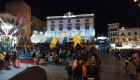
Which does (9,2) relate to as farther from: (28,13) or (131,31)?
(131,31)

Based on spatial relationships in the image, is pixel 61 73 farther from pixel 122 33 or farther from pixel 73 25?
pixel 122 33

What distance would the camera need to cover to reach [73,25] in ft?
147

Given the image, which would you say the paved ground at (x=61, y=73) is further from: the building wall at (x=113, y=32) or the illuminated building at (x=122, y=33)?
the building wall at (x=113, y=32)

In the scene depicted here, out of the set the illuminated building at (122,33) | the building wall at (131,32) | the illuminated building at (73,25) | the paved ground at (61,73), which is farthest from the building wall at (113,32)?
the paved ground at (61,73)

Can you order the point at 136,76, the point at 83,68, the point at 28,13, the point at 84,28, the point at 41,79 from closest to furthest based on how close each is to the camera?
the point at 41,79, the point at 83,68, the point at 136,76, the point at 84,28, the point at 28,13

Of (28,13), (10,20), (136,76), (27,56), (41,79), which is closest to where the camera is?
(41,79)

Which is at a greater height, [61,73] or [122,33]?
[122,33]

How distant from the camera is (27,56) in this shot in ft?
52.5

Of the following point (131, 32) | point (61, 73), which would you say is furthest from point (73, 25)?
point (61, 73)

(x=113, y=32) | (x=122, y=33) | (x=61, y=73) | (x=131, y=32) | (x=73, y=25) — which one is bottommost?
(x=61, y=73)

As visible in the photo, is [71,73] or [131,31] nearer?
[71,73]

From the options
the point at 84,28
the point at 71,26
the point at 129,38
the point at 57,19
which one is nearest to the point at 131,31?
the point at 129,38

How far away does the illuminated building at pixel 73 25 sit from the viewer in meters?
43.5

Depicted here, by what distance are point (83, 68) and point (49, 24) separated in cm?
4061
